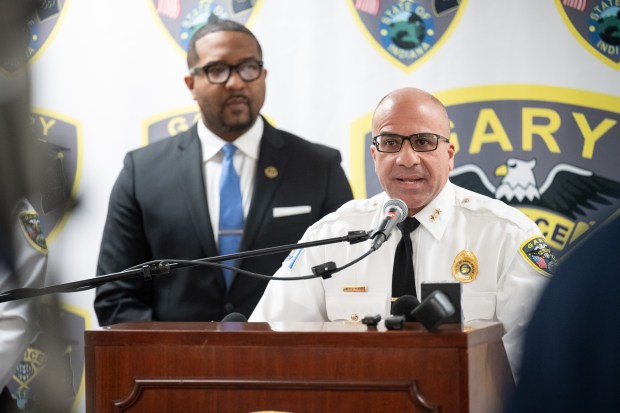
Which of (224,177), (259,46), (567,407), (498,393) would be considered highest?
(259,46)

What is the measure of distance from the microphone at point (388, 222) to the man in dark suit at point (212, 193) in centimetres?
158

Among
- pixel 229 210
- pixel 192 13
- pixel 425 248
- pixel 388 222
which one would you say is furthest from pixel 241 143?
pixel 388 222

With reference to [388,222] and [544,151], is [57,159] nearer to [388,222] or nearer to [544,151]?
[544,151]

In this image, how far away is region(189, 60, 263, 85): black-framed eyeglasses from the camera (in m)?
4.10

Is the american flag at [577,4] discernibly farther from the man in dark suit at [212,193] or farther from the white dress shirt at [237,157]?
the white dress shirt at [237,157]

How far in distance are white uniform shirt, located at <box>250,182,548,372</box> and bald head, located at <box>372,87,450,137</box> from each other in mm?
254

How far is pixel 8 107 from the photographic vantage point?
5.08 feet

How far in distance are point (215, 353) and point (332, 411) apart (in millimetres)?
290

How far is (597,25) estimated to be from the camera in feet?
12.9

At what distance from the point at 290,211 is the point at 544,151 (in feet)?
3.63

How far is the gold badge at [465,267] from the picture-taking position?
316 cm

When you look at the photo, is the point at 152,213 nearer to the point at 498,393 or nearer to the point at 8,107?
the point at 498,393

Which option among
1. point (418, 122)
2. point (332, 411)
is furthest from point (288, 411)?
point (418, 122)

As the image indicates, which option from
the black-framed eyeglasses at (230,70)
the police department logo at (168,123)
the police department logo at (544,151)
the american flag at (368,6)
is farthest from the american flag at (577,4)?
the police department logo at (168,123)
